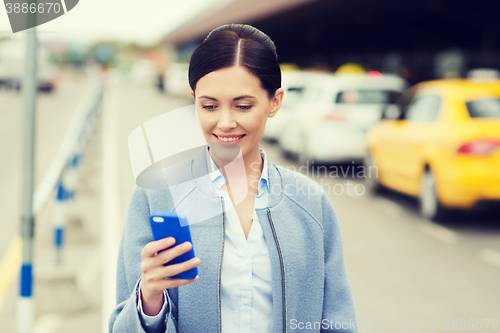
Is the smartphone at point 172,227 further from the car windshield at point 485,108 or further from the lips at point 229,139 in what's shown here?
the car windshield at point 485,108

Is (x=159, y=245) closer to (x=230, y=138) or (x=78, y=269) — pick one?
(x=230, y=138)

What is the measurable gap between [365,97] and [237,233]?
10.7m

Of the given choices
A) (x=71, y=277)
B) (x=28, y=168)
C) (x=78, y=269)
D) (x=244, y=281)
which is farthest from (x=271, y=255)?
(x=78, y=269)

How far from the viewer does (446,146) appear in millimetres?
7766

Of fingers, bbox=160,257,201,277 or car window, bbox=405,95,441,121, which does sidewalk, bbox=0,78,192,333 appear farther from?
car window, bbox=405,95,441,121

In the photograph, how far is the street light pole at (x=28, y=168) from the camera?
9.66 ft

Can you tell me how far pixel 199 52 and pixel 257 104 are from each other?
0.21 meters

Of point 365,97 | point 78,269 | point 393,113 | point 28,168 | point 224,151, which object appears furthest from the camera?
point 365,97

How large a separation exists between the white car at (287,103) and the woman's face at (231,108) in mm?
13164

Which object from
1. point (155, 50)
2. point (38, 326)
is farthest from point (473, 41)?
point (155, 50)

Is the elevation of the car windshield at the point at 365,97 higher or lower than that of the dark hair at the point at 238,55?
higher

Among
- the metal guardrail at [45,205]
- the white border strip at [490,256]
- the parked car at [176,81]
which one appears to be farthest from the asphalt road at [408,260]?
the parked car at [176,81]

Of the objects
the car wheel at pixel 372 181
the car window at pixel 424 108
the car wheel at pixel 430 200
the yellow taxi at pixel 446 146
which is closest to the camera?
the yellow taxi at pixel 446 146

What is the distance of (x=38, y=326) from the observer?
15.8ft
